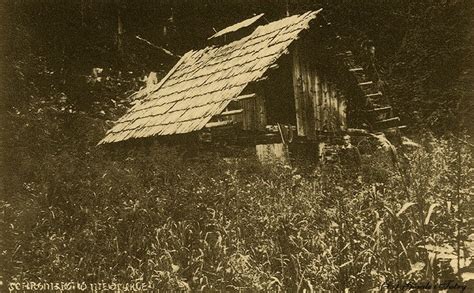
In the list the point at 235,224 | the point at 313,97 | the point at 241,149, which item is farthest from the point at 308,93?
the point at 235,224

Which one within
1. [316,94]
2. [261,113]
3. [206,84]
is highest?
[206,84]

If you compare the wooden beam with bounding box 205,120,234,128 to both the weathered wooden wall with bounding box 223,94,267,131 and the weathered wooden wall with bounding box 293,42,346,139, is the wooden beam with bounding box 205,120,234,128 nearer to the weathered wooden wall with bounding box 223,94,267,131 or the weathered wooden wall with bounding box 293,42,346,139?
the weathered wooden wall with bounding box 223,94,267,131

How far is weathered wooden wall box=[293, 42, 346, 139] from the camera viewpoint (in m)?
7.24

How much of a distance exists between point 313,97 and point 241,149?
1463mm

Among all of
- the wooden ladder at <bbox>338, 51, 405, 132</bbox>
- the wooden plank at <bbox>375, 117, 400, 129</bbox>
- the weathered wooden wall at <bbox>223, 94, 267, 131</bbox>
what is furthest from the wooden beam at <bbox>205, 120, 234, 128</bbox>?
the wooden plank at <bbox>375, 117, 400, 129</bbox>

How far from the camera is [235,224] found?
4531mm

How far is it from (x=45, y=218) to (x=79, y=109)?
3810 millimetres

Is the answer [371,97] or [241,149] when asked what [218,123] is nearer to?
[241,149]

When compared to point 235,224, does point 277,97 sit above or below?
above

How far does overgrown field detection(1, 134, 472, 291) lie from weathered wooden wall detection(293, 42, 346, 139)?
1.71 metres

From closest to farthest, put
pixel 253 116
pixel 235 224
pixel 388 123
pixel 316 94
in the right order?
pixel 235 224 → pixel 253 116 → pixel 388 123 → pixel 316 94

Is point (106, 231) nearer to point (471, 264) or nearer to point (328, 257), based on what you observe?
point (328, 257)

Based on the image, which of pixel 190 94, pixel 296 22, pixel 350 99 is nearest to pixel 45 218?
pixel 190 94

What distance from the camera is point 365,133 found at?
737 centimetres
